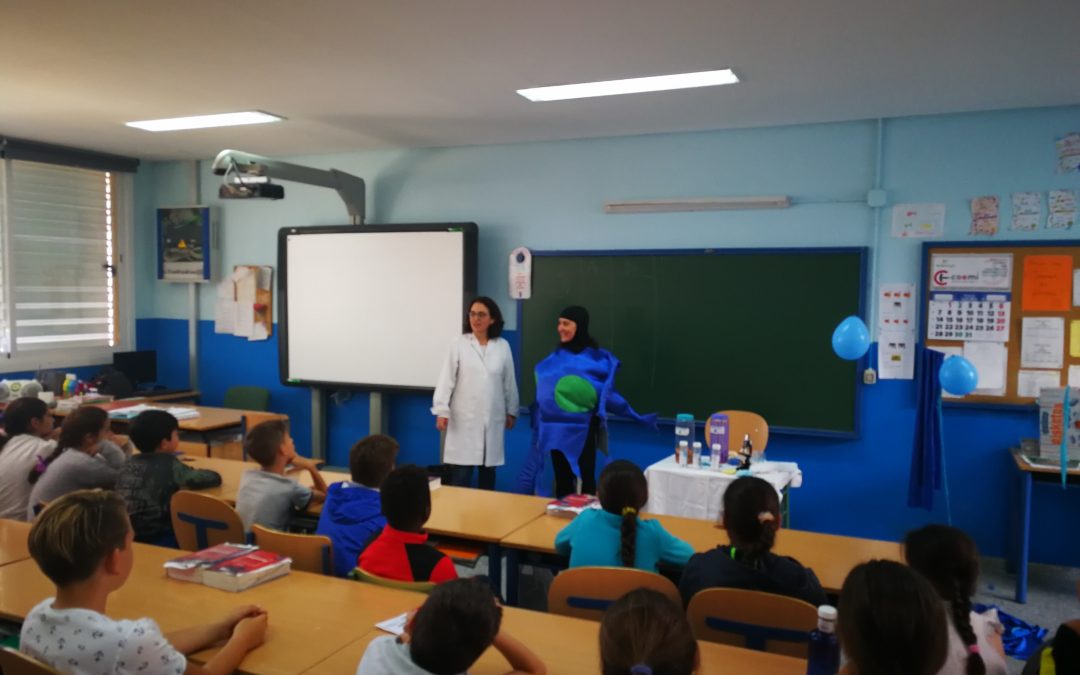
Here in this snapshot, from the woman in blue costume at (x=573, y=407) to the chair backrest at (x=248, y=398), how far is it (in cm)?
292

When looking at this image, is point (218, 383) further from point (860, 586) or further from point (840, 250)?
point (860, 586)

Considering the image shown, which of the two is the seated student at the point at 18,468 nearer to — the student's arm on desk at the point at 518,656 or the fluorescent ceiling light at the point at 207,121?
the fluorescent ceiling light at the point at 207,121

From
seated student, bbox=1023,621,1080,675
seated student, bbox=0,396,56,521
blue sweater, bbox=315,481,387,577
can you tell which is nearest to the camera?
seated student, bbox=1023,621,1080,675

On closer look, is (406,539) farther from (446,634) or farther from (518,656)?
(446,634)

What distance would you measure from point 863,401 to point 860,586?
3.68 meters

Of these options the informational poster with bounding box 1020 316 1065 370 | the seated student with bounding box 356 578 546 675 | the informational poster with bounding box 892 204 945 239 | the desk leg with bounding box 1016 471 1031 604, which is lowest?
the desk leg with bounding box 1016 471 1031 604

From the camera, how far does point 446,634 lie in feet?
5.31

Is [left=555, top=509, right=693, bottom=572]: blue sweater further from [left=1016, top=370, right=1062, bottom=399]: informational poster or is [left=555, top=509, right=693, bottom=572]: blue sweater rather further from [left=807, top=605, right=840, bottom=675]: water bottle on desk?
[left=1016, top=370, right=1062, bottom=399]: informational poster

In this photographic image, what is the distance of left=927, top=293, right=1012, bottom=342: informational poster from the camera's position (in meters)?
4.61

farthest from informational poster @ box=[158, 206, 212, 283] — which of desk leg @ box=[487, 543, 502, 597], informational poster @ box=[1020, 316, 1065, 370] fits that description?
informational poster @ box=[1020, 316, 1065, 370]

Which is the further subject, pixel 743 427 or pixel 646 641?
pixel 743 427

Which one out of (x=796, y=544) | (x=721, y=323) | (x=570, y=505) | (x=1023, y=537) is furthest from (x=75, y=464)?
(x=1023, y=537)

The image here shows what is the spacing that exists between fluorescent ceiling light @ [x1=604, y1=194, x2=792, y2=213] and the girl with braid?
334 cm

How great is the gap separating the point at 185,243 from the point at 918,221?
5.73 m
